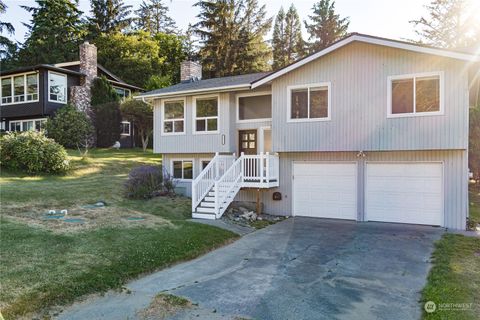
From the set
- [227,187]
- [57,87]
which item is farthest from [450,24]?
[57,87]

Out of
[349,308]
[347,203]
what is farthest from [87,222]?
[347,203]

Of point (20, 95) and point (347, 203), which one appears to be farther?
point (20, 95)

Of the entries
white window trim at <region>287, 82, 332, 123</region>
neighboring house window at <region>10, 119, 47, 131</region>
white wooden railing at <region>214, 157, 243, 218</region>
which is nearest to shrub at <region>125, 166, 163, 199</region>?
white wooden railing at <region>214, 157, 243, 218</region>

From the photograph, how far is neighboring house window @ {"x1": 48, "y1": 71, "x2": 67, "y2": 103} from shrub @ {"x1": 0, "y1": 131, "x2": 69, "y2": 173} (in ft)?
33.8

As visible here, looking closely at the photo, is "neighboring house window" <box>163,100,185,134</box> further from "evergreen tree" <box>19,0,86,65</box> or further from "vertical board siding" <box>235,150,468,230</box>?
"evergreen tree" <box>19,0,86,65</box>

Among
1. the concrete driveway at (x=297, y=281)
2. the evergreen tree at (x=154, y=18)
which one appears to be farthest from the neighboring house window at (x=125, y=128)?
the evergreen tree at (x=154, y=18)

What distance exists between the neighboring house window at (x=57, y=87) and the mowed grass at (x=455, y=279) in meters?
26.4

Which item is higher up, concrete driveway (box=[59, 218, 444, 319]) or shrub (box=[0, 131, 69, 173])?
shrub (box=[0, 131, 69, 173])

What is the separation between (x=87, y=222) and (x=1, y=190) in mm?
4896

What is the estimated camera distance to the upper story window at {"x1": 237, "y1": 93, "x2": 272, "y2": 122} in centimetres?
1448

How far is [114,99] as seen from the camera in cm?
2864

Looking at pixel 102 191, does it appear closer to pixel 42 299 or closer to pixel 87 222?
pixel 87 222

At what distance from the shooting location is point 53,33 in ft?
135

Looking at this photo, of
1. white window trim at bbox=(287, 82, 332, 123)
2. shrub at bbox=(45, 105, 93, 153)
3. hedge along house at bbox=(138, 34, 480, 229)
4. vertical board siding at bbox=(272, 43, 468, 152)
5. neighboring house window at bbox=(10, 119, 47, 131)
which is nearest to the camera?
vertical board siding at bbox=(272, 43, 468, 152)
